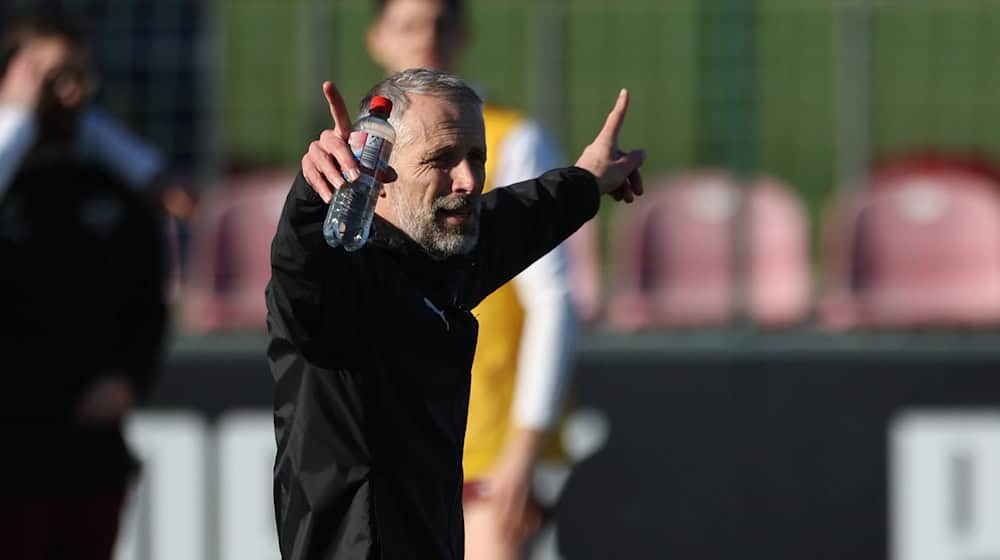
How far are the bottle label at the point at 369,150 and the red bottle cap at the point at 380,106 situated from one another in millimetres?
54

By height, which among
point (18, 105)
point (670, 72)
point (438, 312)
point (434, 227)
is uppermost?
point (670, 72)

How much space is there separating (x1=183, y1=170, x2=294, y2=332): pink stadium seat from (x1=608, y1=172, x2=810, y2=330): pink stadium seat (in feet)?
4.76

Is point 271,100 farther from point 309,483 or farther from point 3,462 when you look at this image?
point 309,483

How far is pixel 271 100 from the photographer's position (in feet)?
29.1

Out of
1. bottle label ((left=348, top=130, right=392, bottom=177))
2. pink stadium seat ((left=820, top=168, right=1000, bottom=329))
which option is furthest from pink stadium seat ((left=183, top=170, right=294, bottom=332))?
bottle label ((left=348, top=130, right=392, bottom=177))

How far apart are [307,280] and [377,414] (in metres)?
0.31

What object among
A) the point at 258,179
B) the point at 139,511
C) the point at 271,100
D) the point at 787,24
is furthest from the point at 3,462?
the point at 787,24

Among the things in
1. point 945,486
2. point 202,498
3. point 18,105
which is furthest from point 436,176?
point 945,486

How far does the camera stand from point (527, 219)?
3.01 m

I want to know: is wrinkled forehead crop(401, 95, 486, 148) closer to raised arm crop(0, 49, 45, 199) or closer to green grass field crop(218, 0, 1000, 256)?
raised arm crop(0, 49, 45, 199)

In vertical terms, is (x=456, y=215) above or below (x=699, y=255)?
above

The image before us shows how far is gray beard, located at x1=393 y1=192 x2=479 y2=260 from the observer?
260 cm

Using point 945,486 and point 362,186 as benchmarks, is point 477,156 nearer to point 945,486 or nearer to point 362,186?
point 362,186

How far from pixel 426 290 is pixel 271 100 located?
636 centimetres
